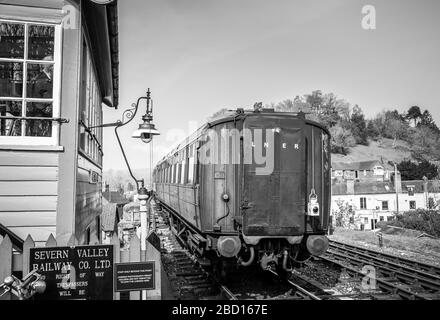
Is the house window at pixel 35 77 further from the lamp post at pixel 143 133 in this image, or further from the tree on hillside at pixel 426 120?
the tree on hillside at pixel 426 120

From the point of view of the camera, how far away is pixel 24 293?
4.06m

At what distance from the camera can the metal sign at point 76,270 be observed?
14.3ft

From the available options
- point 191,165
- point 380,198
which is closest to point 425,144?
point 380,198

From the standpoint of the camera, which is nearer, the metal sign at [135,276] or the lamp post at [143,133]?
the metal sign at [135,276]

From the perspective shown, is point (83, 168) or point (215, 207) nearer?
point (83, 168)

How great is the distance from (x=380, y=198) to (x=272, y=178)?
167ft

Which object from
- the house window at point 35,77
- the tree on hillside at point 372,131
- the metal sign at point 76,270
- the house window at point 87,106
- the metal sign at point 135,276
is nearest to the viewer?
the metal sign at point 76,270

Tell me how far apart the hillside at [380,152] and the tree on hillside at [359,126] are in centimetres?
227

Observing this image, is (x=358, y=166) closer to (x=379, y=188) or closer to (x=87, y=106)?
(x=379, y=188)

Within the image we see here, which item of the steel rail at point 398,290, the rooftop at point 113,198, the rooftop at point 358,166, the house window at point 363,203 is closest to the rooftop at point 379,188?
the house window at point 363,203

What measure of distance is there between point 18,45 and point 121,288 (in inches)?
157

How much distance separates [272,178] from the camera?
7.05 metres
